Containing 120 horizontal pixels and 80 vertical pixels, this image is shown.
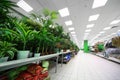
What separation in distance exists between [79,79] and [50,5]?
422cm

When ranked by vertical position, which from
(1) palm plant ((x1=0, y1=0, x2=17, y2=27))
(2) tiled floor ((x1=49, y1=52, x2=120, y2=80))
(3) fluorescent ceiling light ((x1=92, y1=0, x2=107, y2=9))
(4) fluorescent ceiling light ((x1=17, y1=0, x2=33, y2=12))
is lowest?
(2) tiled floor ((x1=49, y1=52, x2=120, y2=80))

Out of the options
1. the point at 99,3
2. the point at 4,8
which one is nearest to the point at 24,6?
the point at 99,3

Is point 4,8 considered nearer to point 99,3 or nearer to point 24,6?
point 24,6

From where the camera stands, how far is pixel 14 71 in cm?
109

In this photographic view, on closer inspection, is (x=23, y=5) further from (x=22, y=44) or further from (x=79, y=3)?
(x=22, y=44)

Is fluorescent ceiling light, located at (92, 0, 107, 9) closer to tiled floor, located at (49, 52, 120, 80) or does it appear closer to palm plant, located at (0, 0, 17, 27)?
tiled floor, located at (49, 52, 120, 80)

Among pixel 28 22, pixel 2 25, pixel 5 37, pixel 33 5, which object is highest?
pixel 33 5

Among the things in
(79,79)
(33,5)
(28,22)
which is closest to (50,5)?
(33,5)

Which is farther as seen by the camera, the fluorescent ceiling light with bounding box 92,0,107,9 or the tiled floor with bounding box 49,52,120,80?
the fluorescent ceiling light with bounding box 92,0,107,9

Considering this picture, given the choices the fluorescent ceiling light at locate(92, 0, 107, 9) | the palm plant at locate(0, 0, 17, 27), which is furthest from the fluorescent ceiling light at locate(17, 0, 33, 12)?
the palm plant at locate(0, 0, 17, 27)

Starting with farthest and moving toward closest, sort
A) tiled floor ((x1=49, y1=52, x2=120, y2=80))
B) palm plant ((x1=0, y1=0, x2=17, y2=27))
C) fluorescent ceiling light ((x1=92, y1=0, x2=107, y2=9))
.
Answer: fluorescent ceiling light ((x1=92, y1=0, x2=107, y2=9)) → tiled floor ((x1=49, y1=52, x2=120, y2=80)) → palm plant ((x1=0, y1=0, x2=17, y2=27))

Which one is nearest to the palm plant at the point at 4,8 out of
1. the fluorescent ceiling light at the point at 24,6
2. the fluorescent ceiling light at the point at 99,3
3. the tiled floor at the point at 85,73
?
the tiled floor at the point at 85,73

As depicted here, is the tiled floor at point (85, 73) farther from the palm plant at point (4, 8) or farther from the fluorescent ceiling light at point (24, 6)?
the fluorescent ceiling light at point (24, 6)

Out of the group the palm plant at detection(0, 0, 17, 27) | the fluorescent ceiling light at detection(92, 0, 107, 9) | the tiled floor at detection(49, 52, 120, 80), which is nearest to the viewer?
the palm plant at detection(0, 0, 17, 27)
